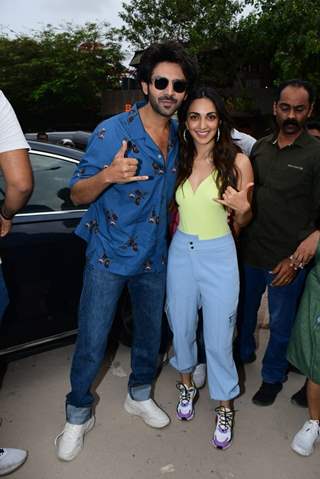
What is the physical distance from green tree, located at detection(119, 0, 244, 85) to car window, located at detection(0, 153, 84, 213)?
16233mm

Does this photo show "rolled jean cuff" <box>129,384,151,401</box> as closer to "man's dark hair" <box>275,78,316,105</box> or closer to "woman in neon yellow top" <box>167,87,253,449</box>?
"woman in neon yellow top" <box>167,87,253,449</box>

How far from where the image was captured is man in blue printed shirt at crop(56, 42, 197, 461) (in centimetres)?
208

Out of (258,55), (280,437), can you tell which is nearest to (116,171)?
(280,437)

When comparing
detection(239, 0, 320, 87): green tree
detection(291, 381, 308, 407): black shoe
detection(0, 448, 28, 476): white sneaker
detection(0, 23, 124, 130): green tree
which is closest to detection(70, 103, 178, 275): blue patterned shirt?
detection(0, 448, 28, 476): white sneaker

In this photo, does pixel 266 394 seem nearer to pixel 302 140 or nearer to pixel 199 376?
pixel 199 376

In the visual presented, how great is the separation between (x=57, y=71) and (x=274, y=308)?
78.0 feet

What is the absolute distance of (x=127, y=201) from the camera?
6.89 ft

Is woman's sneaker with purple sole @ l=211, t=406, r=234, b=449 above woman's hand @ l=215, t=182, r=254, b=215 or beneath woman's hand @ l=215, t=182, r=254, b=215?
beneath

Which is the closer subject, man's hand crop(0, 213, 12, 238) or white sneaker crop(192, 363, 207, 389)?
man's hand crop(0, 213, 12, 238)

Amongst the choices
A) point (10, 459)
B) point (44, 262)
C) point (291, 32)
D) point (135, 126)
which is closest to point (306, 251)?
point (135, 126)

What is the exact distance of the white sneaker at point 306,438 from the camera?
7.48 feet

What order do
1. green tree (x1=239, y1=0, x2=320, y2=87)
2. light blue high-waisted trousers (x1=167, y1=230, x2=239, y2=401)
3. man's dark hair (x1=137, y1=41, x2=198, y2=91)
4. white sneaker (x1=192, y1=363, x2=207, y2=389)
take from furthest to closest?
green tree (x1=239, y1=0, x2=320, y2=87), white sneaker (x1=192, y1=363, x2=207, y2=389), light blue high-waisted trousers (x1=167, y1=230, x2=239, y2=401), man's dark hair (x1=137, y1=41, x2=198, y2=91)

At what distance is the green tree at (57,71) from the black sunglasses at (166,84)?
894 inches

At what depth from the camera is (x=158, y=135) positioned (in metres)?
2.18
